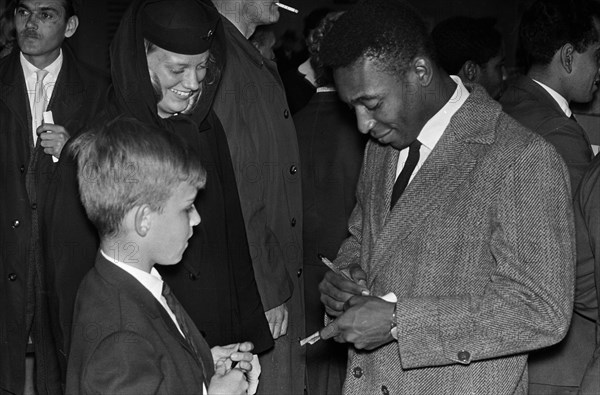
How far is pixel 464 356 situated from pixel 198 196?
102 cm

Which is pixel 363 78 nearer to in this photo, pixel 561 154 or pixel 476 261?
pixel 476 261

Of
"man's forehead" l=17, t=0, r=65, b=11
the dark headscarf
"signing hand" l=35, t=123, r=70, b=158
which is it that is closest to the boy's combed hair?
the dark headscarf

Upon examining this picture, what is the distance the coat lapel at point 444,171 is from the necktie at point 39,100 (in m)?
1.73

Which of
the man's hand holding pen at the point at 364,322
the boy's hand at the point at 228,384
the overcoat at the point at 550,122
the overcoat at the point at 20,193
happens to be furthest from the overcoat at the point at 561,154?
the overcoat at the point at 20,193

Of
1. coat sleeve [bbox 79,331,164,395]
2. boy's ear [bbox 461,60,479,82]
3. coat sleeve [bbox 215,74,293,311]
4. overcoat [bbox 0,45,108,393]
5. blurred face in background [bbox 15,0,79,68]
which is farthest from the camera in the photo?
boy's ear [bbox 461,60,479,82]

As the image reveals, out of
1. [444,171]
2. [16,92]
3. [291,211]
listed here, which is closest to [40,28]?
[16,92]

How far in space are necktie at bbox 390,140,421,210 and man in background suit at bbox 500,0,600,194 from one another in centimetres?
91

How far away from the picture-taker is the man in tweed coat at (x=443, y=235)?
1.89 meters

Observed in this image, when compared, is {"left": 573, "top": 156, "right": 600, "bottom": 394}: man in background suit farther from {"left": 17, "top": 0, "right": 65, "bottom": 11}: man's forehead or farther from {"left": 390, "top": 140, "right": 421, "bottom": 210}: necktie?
{"left": 17, "top": 0, "right": 65, "bottom": 11}: man's forehead

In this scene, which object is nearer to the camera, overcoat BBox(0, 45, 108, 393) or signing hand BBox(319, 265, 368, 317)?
signing hand BBox(319, 265, 368, 317)

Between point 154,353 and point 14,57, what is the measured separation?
2.03 meters

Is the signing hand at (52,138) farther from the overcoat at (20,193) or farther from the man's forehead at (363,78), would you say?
the man's forehead at (363,78)

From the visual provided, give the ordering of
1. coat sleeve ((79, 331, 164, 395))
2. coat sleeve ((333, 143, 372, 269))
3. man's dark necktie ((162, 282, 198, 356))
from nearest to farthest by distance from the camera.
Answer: coat sleeve ((79, 331, 164, 395)) → man's dark necktie ((162, 282, 198, 356)) → coat sleeve ((333, 143, 372, 269))

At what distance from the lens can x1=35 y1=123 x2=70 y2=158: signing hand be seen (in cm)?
309
